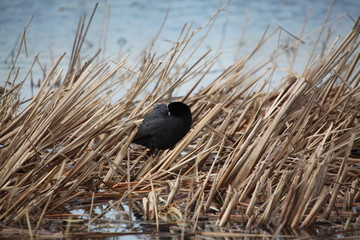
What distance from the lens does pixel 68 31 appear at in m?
10.1

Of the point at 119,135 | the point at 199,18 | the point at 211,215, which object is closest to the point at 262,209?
the point at 211,215

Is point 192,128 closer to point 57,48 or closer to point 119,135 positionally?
point 119,135

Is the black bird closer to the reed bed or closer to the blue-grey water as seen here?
the reed bed

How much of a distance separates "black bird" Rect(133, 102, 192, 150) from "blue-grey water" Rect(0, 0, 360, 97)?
4.30 m

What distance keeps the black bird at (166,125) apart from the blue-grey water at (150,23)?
14.1 ft

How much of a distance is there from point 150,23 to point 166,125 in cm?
723

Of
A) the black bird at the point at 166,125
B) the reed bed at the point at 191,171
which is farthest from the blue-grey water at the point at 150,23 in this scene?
the reed bed at the point at 191,171

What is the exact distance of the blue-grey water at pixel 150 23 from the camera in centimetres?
905

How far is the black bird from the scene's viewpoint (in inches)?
157

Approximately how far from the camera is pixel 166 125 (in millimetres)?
4031

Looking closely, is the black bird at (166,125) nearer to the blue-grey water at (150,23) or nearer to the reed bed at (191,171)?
the reed bed at (191,171)

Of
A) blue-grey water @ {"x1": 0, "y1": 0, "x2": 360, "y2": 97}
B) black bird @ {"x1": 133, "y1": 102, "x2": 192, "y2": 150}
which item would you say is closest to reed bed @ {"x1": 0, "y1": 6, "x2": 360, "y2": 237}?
black bird @ {"x1": 133, "y1": 102, "x2": 192, "y2": 150}

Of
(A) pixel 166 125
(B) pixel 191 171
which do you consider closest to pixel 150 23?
(A) pixel 166 125

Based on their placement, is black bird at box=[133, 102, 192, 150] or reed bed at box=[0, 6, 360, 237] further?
black bird at box=[133, 102, 192, 150]
